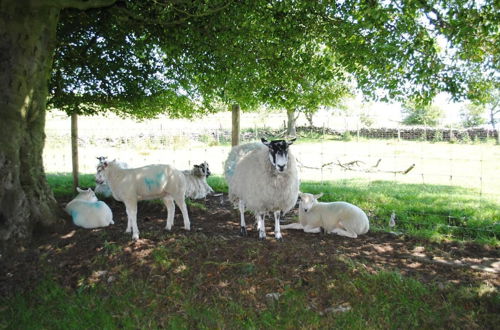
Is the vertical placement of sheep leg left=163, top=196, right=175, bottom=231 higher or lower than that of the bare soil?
higher

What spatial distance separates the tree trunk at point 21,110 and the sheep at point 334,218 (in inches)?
213

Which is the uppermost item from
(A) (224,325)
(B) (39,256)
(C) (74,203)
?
(C) (74,203)

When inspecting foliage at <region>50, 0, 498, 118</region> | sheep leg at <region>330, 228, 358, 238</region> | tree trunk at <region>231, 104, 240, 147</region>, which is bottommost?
sheep leg at <region>330, 228, 358, 238</region>

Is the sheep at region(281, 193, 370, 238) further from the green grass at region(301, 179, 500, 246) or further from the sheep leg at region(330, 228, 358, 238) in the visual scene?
the green grass at region(301, 179, 500, 246)

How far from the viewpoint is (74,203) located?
8.79m

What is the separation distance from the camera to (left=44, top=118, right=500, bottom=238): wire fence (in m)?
14.0

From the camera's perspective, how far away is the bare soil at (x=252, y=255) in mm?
6145

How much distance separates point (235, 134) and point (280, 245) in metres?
6.54

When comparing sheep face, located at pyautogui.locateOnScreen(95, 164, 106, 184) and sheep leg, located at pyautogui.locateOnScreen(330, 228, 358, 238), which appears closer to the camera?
sheep face, located at pyautogui.locateOnScreen(95, 164, 106, 184)

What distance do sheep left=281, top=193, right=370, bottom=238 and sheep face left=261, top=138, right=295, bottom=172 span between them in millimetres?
1478

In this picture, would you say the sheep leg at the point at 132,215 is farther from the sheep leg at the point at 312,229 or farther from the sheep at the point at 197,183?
the sheep at the point at 197,183

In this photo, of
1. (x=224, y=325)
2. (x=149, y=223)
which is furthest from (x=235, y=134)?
(x=224, y=325)

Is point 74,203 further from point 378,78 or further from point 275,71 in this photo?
point 378,78

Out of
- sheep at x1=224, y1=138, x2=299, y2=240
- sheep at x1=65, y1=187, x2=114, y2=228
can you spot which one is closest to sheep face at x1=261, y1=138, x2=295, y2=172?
sheep at x1=224, y1=138, x2=299, y2=240
